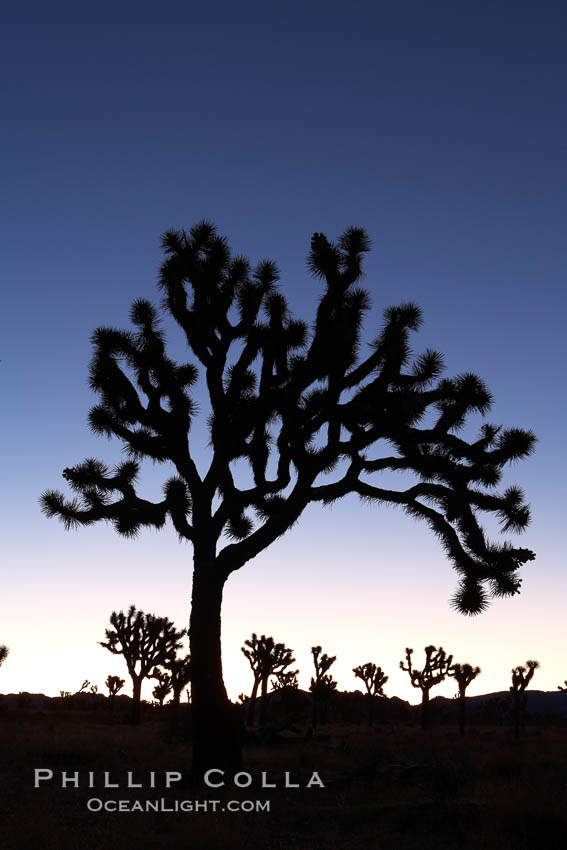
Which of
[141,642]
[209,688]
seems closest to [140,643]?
[141,642]

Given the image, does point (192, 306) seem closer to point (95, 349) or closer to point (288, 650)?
point (95, 349)

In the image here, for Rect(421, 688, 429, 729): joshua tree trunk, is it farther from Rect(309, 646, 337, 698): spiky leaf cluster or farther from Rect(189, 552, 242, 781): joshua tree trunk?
Rect(189, 552, 242, 781): joshua tree trunk

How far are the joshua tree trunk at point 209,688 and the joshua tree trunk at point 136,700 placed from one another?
20.5 metres

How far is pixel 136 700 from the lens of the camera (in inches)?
1213

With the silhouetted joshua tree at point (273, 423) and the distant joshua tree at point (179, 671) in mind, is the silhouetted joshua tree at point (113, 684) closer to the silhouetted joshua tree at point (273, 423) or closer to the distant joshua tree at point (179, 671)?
the distant joshua tree at point (179, 671)

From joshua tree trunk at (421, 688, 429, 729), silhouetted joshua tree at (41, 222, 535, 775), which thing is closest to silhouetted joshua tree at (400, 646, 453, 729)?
joshua tree trunk at (421, 688, 429, 729)

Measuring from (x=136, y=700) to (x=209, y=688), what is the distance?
2112cm

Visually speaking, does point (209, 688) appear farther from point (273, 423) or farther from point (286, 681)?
point (286, 681)

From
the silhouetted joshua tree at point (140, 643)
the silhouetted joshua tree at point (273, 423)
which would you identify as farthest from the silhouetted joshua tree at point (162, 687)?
the silhouetted joshua tree at point (273, 423)

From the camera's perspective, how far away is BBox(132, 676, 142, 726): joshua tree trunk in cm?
A: 3056

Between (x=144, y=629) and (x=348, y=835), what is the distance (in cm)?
2536

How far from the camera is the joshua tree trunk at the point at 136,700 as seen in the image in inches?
1203

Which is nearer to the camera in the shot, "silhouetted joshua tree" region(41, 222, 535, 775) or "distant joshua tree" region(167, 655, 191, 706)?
"silhouetted joshua tree" region(41, 222, 535, 775)

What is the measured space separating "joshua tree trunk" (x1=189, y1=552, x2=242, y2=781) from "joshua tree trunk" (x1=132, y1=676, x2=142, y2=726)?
67.4ft
